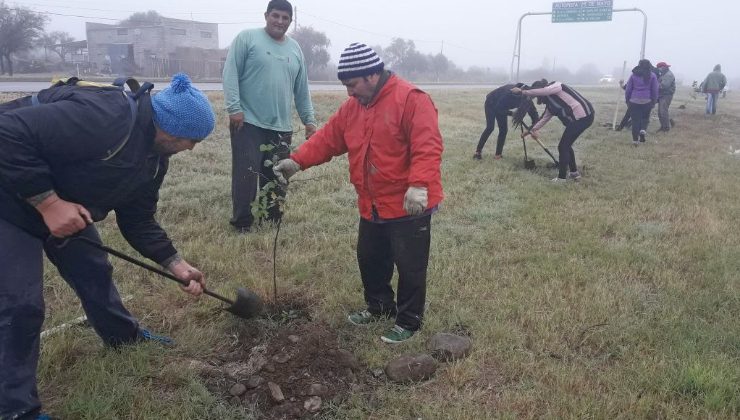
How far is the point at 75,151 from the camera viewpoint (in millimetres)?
2230

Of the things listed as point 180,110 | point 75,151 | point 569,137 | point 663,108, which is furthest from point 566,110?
point 663,108

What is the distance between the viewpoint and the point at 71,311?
142 inches

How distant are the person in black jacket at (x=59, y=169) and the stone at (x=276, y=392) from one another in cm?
104

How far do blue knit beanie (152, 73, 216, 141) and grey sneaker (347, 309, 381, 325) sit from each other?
177 centimetres

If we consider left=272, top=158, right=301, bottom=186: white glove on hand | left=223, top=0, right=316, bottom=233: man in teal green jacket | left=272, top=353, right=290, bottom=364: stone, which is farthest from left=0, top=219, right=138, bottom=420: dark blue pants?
left=223, top=0, right=316, bottom=233: man in teal green jacket

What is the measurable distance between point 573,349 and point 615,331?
0.37 metres

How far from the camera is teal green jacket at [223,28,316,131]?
190 inches

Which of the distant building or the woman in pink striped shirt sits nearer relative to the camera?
the woman in pink striped shirt

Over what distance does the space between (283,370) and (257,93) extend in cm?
278

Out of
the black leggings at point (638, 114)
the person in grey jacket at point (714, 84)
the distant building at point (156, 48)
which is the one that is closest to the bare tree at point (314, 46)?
the distant building at point (156, 48)

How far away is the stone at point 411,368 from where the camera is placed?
119 inches

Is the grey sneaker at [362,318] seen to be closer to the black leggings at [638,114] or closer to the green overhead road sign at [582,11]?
the black leggings at [638,114]

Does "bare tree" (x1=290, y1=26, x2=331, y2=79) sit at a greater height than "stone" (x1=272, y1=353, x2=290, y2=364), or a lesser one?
greater

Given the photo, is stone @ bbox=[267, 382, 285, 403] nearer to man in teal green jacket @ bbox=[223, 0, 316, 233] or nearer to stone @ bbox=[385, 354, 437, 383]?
stone @ bbox=[385, 354, 437, 383]
